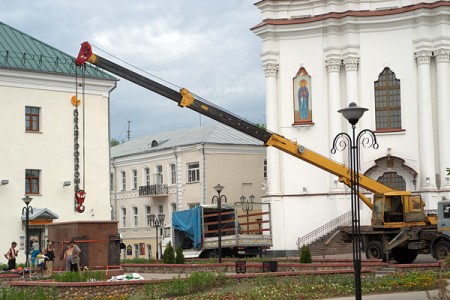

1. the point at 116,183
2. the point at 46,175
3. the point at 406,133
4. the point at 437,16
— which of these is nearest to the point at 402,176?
the point at 406,133

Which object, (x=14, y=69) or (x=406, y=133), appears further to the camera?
(x=406, y=133)

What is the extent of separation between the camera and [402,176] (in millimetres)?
47594

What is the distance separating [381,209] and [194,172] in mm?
29467

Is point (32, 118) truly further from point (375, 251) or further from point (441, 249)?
point (441, 249)

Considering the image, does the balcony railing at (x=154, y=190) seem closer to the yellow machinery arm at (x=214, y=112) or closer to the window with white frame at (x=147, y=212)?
the window with white frame at (x=147, y=212)

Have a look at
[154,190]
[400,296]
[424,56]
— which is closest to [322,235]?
[424,56]

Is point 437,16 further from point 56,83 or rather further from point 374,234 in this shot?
point 56,83

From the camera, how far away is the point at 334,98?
157 feet

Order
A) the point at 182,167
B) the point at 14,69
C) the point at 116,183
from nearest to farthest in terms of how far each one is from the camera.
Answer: the point at 14,69
the point at 182,167
the point at 116,183

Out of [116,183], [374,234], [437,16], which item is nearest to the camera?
[374,234]

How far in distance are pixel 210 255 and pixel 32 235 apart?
30.8 feet

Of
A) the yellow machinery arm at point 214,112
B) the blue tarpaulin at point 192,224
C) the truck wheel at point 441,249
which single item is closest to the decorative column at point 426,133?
the yellow machinery arm at point 214,112

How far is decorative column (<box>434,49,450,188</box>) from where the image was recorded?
46.1m

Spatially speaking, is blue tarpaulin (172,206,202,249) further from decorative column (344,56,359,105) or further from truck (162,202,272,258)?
decorative column (344,56,359,105)
